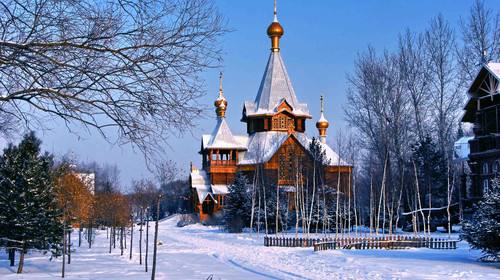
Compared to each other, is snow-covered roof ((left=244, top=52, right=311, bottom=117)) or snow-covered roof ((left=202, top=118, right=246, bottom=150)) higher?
snow-covered roof ((left=244, top=52, right=311, bottom=117))

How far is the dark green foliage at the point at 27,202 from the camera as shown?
2269 centimetres

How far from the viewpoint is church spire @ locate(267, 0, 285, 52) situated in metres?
67.6

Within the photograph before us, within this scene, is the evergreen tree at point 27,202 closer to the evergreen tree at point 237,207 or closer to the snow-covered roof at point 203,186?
the evergreen tree at point 237,207

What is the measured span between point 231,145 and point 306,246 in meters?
32.1

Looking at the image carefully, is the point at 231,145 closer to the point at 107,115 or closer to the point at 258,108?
the point at 258,108

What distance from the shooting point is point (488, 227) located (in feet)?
61.7

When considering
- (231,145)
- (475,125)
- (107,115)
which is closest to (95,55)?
(107,115)

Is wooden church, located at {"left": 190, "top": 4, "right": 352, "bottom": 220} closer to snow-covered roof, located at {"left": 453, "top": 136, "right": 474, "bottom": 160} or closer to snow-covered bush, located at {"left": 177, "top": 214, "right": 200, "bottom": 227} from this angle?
snow-covered bush, located at {"left": 177, "top": 214, "right": 200, "bottom": 227}

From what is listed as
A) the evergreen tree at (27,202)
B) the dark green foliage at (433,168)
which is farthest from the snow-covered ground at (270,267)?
the dark green foliage at (433,168)

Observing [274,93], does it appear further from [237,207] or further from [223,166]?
[237,207]

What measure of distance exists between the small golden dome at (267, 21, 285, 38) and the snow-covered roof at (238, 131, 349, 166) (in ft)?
41.0

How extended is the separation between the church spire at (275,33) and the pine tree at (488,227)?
50.3 m

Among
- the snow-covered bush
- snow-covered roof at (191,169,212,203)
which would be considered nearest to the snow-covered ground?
snow-covered roof at (191,169,212,203)

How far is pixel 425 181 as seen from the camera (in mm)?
43531
